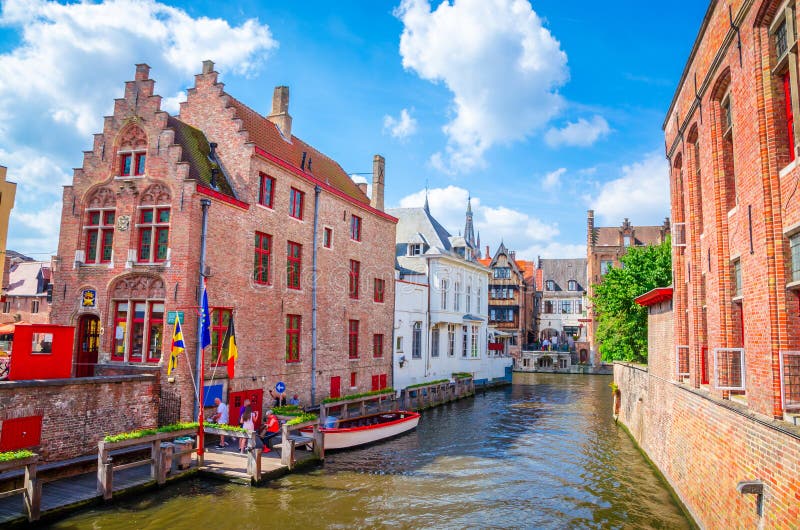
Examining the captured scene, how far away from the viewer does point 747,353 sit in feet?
31.5

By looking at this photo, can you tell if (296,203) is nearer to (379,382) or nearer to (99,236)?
(99,236)

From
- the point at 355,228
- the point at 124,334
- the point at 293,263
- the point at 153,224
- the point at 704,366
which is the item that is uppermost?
the point at 355,228

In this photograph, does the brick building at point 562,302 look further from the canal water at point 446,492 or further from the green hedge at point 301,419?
the green hedge at point 301,419

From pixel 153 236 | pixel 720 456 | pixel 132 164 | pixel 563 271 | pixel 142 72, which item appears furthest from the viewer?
pixel 563 271

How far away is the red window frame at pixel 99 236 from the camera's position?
19.1m

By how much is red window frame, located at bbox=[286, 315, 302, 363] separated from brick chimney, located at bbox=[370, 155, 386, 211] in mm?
10659

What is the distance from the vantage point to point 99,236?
19141 millimetres

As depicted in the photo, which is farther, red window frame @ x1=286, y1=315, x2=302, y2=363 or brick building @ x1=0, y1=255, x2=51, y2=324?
brick building @ x1=0, y1=255, x2=51, y2=324

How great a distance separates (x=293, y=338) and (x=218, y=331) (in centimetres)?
449

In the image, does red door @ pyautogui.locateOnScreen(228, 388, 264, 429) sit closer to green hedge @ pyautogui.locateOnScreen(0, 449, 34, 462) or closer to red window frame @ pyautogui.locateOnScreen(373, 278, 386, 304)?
green hedge @ pyautogui.locateOnScreen(0, 449, 34, 462)

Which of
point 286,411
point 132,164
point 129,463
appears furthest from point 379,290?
point 129,463

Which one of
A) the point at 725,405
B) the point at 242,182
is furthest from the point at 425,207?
the point at 725,405

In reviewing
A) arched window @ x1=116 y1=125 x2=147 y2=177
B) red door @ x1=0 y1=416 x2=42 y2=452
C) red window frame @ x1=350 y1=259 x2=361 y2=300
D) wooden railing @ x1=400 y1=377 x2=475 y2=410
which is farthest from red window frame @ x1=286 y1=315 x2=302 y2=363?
red door @ x1=0 y1=416 x2=42 y2=452

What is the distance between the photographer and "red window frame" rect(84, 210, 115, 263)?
754 inches
